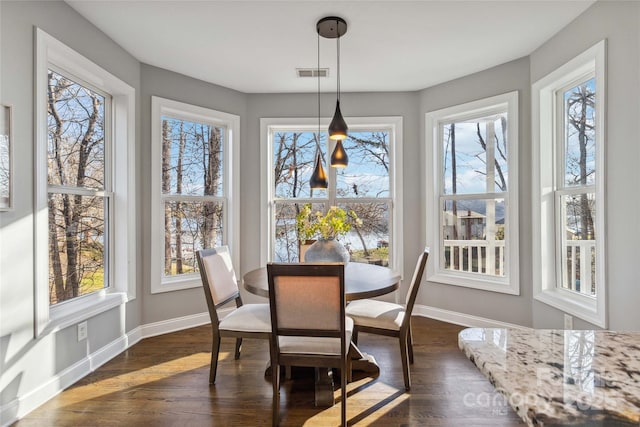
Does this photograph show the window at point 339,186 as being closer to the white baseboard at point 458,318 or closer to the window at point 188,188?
the window at point 188,188

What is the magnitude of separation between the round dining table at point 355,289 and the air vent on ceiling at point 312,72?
6.46 feet

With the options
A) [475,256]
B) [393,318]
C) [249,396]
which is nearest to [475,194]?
[475,256]

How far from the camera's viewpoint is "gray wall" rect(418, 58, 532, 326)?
3066 mm

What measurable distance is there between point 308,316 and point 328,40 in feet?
7.26

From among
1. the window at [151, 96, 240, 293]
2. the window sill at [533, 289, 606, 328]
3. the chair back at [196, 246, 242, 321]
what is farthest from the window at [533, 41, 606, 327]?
the window at [151, 96, 240, 293]

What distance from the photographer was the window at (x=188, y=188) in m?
3.26

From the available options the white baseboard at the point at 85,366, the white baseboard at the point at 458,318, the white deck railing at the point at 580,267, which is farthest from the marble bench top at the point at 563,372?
the white baseboard at the point at 458,318

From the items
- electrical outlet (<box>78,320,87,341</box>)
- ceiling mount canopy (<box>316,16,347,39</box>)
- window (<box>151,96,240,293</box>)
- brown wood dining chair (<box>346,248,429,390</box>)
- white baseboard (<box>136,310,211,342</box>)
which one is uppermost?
ceiling mount canopy (<box>316,16,347,39</box>)

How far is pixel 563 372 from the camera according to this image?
66 centimetres

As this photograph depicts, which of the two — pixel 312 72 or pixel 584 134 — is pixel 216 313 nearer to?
pixel 312 72

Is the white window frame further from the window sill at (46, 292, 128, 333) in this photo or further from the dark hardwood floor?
the dark hardwood floor

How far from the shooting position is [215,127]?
12.2 feet

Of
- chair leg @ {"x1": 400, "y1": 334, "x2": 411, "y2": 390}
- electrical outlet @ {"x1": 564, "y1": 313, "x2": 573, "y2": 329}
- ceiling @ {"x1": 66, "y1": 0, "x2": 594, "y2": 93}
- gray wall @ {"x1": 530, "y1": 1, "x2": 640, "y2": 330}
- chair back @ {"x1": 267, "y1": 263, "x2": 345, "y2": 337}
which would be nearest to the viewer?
chair back @ {"x1": 267, "y1": 263, "x2": 345, "y2": 337}

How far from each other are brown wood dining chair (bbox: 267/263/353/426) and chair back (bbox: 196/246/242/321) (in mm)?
713
